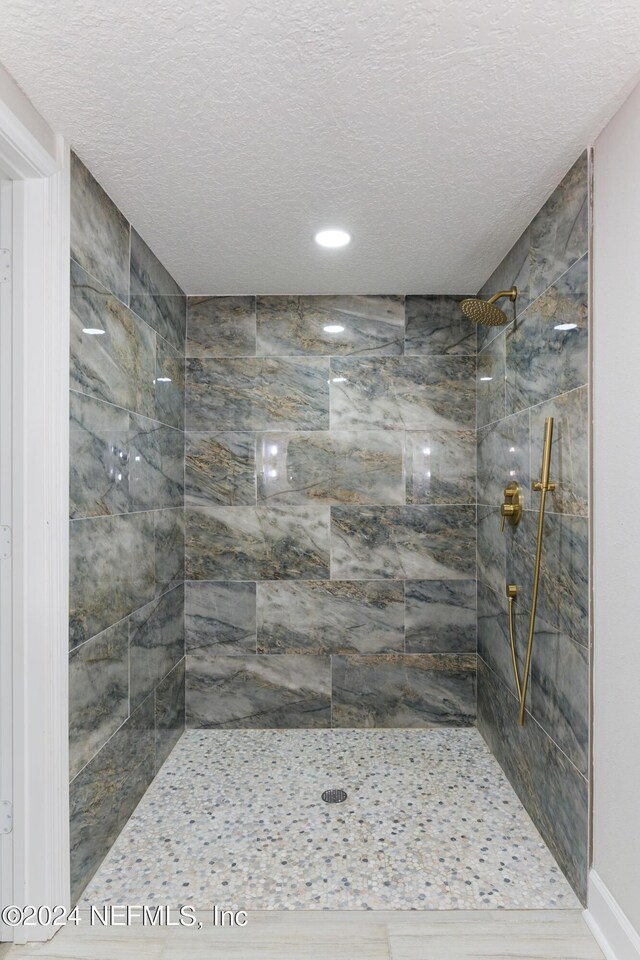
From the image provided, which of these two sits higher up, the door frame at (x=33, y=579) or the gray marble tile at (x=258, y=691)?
the door frame at (x=33, y=579)

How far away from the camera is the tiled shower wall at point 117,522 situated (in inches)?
74.9

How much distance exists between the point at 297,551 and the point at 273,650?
0.57 m

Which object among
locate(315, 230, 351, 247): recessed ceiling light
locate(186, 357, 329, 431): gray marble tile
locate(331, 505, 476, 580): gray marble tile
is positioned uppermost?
locate(315, 230, 351, 247): recessed ceiling light

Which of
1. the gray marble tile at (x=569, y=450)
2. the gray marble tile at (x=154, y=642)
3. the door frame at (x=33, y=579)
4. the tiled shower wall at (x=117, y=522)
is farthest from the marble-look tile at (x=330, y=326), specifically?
the door frame at (x=33, y=579)

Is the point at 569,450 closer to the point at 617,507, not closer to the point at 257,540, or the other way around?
the point at 617,507

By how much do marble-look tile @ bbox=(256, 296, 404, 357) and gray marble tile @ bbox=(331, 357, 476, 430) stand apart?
0.28 ft

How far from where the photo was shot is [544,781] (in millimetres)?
2168

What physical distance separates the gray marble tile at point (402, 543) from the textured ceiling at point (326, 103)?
1.44 m

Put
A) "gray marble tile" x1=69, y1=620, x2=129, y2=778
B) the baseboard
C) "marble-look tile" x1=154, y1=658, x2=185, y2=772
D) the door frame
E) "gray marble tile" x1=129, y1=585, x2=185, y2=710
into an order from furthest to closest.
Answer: "marble-look tile" x1=154, y1=658, x2=185, y2=772, "gray marble tile" x1=129, y1=585, x2=185, y2=710, "gray marble tile" x1=69, y1=620, x2=129, y2=778, the door frame, the baseboard

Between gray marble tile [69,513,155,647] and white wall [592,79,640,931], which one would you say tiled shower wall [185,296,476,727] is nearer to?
gray marble tile [69,513,155,647]

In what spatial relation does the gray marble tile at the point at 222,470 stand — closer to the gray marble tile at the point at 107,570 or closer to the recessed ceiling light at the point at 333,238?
the gray marble tile at the point at 107,570

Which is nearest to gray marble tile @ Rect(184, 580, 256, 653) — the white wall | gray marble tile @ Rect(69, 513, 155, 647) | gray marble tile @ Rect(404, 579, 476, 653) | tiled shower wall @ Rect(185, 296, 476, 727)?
tiled shower wall @ Rect(185, 296, 476, 727)

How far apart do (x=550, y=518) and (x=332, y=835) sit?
146cm

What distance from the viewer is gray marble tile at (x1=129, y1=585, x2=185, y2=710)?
Answer: 7.86 ft
